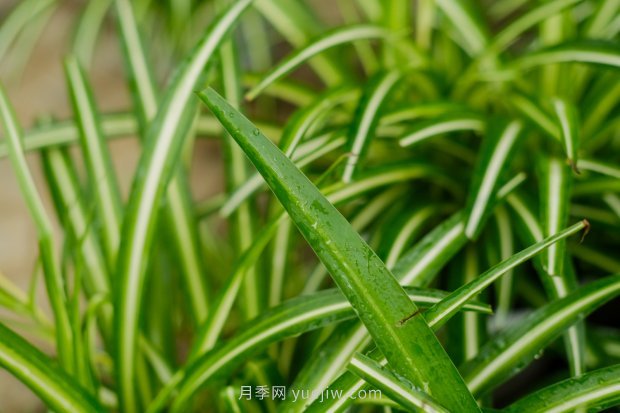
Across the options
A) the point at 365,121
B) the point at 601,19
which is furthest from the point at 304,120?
the point at 601,19

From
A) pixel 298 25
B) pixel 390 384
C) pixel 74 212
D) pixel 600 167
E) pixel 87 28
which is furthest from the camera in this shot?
pixel 87 28

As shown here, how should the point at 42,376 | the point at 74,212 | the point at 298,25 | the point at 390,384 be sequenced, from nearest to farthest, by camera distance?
the point at 390,384 → the point at 42,376 → the point at 74,212 → the point at 298,25

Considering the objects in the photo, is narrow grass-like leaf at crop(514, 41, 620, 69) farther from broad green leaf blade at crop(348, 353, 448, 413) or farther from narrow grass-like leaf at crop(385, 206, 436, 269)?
broad green leaf blade at crop(348, 353, 448, 413)

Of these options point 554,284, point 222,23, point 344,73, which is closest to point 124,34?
point 222,23

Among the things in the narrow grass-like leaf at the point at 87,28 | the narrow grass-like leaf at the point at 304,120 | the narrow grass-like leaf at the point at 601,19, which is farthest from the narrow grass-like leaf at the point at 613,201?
the narrow grass-like leaf at the point at 87,28

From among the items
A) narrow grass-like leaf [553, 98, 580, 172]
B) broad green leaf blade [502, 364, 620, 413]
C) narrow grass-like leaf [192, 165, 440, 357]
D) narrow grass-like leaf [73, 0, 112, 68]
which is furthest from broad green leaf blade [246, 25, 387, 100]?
narrow grass-like leaf [73, 0, 112, 68]

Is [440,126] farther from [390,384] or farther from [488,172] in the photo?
[390,384]

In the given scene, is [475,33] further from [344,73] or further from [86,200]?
[86,200]
